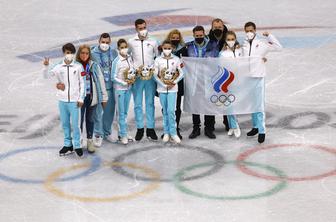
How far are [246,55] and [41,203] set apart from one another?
3.91 meters

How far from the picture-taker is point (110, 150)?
11.1 meters

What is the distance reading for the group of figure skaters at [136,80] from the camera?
1064cm

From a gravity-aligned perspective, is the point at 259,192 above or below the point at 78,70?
below

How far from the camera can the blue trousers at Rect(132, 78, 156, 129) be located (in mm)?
11316

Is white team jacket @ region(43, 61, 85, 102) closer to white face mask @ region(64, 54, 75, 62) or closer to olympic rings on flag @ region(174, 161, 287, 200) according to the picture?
white face mask @ region(64, 54, 75, 62)

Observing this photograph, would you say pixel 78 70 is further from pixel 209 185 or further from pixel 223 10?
pixel 223 10

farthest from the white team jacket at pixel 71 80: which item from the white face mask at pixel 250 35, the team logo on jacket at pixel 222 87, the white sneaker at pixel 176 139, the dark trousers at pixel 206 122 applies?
the white face mask at pixel 250 35

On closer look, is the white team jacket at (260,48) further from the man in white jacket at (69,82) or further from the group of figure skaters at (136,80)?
the man in white jacket at (69,82)

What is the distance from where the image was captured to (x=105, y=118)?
1155 cm

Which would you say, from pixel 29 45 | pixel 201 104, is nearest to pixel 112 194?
pixel 201 104

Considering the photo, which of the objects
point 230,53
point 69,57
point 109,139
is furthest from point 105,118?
point 230,53

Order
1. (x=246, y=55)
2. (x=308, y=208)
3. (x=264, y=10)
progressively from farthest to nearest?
(x=264, y=10)
(x=246, y=55)
(x=308, y=208)

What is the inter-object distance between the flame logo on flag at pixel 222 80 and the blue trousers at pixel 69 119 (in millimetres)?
→ 2154

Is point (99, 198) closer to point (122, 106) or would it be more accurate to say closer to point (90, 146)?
point (90, 146)
